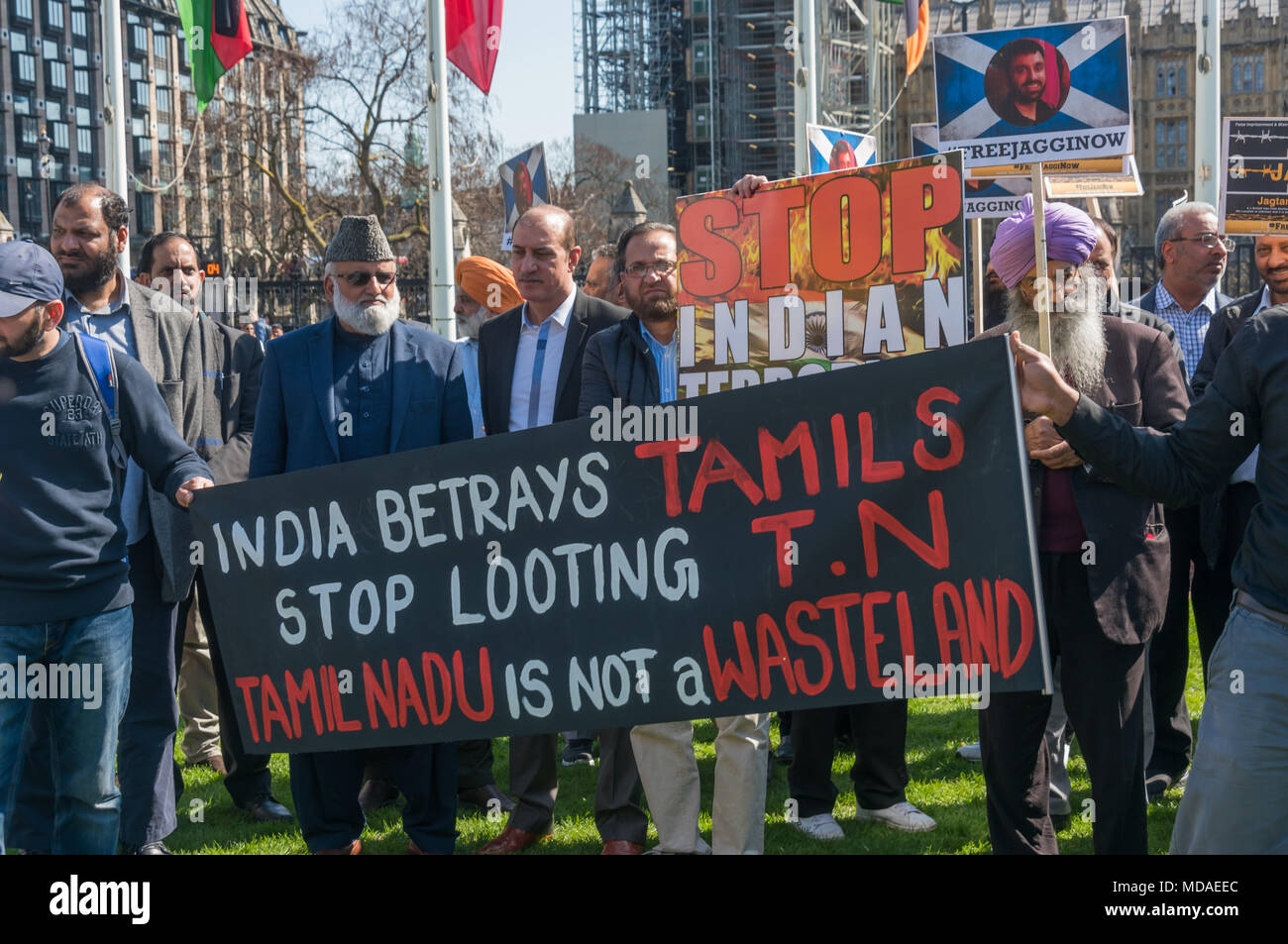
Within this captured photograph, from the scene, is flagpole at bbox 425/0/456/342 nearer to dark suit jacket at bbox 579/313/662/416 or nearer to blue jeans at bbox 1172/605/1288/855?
dark suit jacket at bbox 579/313/662/416

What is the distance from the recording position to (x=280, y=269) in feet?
118

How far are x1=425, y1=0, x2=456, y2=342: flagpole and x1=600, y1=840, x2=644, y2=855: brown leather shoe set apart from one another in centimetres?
702

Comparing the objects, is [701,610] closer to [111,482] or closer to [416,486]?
[416,486]

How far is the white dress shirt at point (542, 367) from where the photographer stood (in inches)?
218

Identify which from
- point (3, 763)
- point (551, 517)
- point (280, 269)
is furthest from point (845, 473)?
point (280, 269)

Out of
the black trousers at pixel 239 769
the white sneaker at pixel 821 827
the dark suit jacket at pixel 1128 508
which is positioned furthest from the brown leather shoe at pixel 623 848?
the dark suit jacket at pixel 1128 508

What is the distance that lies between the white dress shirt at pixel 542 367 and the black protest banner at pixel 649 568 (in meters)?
1.28

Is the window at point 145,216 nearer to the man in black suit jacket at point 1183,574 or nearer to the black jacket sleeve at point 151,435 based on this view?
the man in black suit jacket at point 1183,574

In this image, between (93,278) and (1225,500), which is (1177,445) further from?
(93,278)

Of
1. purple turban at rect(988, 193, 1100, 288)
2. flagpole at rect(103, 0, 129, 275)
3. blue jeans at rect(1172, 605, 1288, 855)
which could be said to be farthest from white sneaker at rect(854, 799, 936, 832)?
flagpole at rect(103, 0, 129, 275)

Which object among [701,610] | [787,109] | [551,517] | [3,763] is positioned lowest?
[3,763]

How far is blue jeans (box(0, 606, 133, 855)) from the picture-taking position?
415 cm

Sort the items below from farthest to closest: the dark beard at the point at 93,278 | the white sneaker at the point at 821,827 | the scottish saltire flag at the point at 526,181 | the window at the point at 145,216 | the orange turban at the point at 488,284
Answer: the window at the point at 145,216
the scottish saltire flag at the point at 526,181
the orange turban at the point at 488,284
the white sneaker at the point at 821,827
the dark beard at the point at 93,278
